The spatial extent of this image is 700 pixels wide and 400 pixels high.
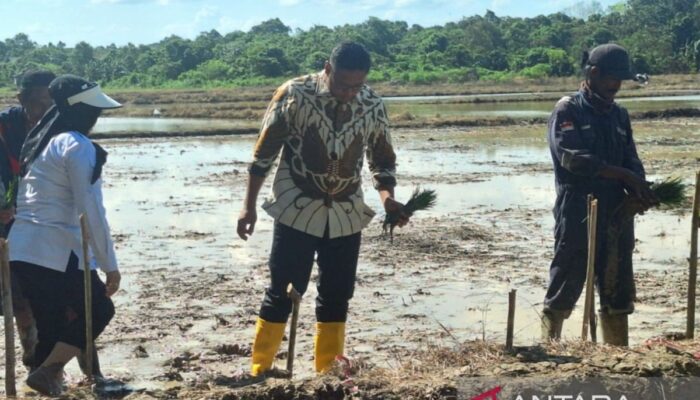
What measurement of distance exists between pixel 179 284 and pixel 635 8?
7660 centimetres

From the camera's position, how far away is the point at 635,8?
258 ft

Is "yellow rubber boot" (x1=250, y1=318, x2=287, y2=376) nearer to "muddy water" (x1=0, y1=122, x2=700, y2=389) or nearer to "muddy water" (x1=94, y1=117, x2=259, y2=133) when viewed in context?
"muddy water" (x1=0, y1=122, x2=700, y2=389)

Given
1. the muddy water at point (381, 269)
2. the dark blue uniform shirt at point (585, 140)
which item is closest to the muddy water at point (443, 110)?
the muddy water at point (381, 269)

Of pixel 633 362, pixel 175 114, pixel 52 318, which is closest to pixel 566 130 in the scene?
pixel 633 362

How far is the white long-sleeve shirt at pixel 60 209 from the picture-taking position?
4.27m

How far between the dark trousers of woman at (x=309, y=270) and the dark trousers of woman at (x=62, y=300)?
786 millimetres

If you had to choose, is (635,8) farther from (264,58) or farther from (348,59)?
(348,59)

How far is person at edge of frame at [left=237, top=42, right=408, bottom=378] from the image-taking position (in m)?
4.64

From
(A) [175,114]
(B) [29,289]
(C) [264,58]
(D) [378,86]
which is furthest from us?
(C) [264,58]

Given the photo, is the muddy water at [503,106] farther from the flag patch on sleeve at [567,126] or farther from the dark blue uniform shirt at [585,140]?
the flag patch on sleeve at [567,126]

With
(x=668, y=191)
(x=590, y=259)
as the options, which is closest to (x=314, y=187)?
(x=590, y=259)

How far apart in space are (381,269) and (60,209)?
4.30 metres

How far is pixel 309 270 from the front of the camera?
475 centimetres

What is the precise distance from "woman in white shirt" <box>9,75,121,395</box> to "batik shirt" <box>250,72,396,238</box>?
774mm
